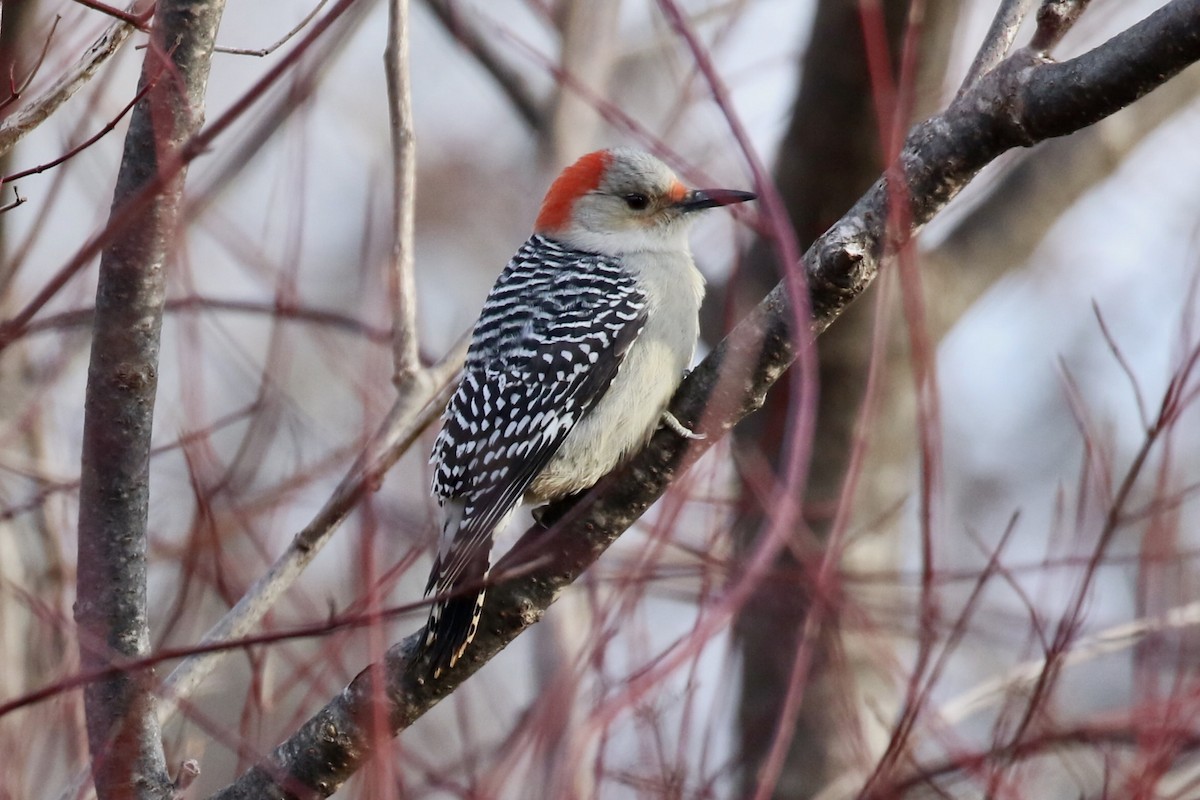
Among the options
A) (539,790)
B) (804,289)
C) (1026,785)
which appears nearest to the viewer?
(804,289)

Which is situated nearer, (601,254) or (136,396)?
(136,396)

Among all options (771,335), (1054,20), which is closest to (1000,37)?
(1054,20)

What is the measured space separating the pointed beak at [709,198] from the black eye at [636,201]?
0.15 m

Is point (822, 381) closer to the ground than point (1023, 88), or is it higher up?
higher up

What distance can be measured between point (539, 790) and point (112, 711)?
1.11 meters

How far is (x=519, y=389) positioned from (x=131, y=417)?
190 cm

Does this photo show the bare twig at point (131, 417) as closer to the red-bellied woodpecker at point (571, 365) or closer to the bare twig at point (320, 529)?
the bare twig at point (320, 529)

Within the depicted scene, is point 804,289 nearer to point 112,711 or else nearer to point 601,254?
point 112,711

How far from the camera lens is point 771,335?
3.05 m

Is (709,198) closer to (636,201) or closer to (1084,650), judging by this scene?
(636,201)

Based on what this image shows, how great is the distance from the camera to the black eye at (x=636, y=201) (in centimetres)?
538

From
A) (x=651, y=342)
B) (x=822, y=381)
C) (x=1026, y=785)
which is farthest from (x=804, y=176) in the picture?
(x=1026, y=785)

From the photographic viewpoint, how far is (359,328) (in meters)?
4.20

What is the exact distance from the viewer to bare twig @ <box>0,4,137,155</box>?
2.56 m
